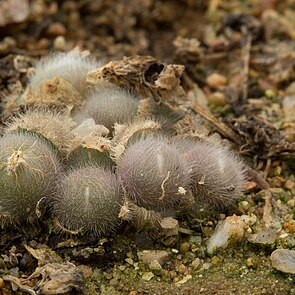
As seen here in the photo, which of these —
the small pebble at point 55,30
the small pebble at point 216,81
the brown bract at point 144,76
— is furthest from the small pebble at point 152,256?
the small pebble at point 55,30

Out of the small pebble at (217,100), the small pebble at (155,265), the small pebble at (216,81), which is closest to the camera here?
Answer: the small pebble at (155,265)

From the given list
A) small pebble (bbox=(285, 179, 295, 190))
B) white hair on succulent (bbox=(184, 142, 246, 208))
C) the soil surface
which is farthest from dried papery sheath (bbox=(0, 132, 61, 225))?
small pebble (bbox=(285, 179, 295, 190))

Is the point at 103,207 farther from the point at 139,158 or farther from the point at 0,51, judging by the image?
the point at 0,51

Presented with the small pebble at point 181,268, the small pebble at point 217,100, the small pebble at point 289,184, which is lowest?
the small pebble at point 181,268

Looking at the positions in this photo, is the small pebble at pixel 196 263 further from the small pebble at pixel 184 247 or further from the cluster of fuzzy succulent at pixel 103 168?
the cluster of fuzzy succulent at pixel 103 168

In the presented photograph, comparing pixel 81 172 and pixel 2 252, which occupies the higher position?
pixel 81 172

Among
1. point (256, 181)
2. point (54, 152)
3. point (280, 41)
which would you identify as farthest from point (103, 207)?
point (280, 41)

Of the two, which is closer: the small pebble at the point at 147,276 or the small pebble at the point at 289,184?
the small pebble at the point at 147,276
